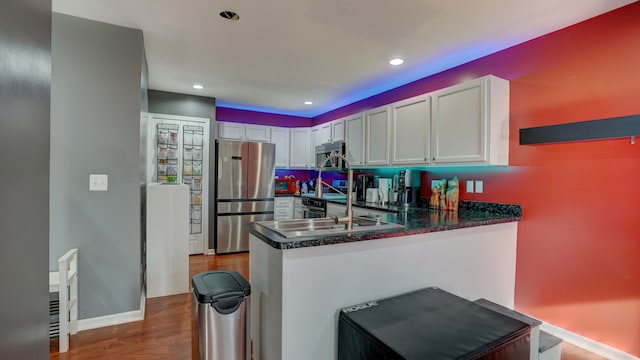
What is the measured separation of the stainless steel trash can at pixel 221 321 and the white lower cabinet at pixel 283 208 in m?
3.36

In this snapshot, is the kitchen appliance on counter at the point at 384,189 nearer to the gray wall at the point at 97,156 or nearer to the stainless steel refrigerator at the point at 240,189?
the stainless steel refrigerator at the point at 240,189

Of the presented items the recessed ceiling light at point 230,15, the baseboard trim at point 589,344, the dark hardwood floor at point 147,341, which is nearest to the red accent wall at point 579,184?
the baseboard trim at point 589,344

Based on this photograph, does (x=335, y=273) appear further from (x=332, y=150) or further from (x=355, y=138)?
(x=332, y=150)

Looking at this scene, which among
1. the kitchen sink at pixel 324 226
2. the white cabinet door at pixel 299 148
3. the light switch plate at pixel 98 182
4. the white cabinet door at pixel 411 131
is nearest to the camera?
the kitchen sink at pixel 324 226

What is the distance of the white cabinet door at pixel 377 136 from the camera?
3.59 meters

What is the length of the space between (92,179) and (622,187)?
399 cm

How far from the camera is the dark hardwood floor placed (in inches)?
80.7

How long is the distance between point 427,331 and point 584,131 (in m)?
1.88

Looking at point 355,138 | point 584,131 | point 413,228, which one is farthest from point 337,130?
point 584,131

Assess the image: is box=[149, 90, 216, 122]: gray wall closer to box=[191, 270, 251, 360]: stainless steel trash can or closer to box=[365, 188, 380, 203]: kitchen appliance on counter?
box=[365, 188, 380, 203]: kitchen appliance on counter

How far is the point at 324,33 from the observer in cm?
246

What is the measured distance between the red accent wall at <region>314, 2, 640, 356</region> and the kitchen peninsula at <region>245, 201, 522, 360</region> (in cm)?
54

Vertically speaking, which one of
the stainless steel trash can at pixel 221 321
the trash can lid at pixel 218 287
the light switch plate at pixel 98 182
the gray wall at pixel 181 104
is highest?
the gray wall at pixel 181 104

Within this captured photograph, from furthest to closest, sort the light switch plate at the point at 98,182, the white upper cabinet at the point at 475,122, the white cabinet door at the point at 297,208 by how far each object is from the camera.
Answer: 1. the white cabinet door at the point at 297,208
2. the white upper cabinet at the point at 475,122
3. the light switch plate at the point at 98,182
